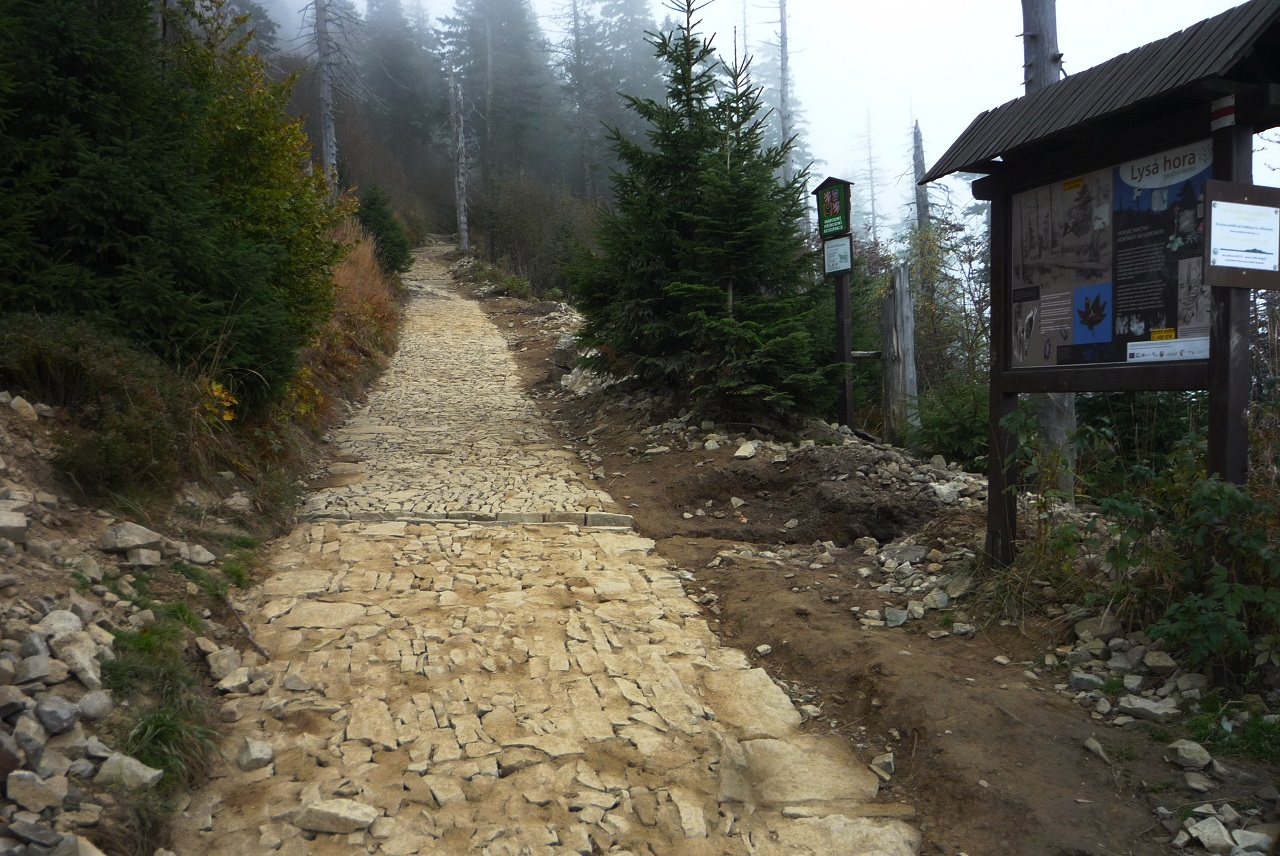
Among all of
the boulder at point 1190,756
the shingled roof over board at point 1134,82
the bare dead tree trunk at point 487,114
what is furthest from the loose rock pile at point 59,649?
the bare dead tree trunk at point 487,114

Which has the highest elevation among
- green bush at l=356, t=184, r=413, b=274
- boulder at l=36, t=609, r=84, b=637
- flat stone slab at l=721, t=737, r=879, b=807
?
green bush at l=356, t=184, r=413, b=274

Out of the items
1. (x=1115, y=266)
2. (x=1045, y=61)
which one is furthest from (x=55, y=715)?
(x=1045, y=61)

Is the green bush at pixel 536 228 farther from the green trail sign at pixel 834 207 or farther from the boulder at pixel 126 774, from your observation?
the boulder at pixel 126 774

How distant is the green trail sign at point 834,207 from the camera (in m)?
9.05

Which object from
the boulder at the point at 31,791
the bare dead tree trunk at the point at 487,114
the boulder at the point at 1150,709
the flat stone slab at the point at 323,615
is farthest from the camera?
the bare dead tree trunk at the point at 487,114

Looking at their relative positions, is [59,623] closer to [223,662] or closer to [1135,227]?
[223,662]

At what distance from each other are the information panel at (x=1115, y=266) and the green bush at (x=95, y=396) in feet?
17.8

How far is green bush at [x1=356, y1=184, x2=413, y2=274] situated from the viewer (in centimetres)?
2519

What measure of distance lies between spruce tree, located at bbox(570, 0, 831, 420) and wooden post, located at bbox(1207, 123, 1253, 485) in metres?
4.93

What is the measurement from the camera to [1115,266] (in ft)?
13.5

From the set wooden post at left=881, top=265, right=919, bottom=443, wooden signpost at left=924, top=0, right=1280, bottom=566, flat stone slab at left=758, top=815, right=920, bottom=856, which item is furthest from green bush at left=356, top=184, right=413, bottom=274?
flat stone slab at left=758, top=815, right=920, bottom=856

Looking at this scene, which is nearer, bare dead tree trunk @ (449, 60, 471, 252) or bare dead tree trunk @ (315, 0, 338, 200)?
bare dead tree trunk @ (315, 0, 338, 200)

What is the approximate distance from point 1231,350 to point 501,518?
5.15 meters

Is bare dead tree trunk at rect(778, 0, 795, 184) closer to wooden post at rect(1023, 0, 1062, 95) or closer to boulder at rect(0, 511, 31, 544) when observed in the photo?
wooden post at rect(1023, 0, 1062, 95)
